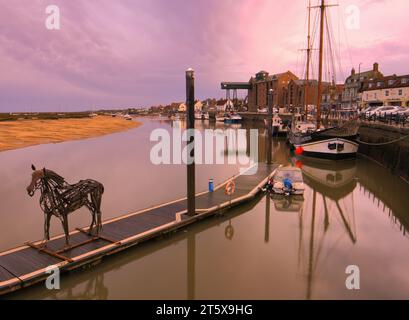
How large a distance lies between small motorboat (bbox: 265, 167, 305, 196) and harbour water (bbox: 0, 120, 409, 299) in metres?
0.82

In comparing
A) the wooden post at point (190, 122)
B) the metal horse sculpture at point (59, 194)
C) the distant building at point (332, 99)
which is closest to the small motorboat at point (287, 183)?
the wooden post at point (190, 122)

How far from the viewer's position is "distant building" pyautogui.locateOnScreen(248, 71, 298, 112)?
151m

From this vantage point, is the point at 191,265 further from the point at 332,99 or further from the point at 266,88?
the point at 266,88

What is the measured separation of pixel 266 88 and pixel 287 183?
485 feet

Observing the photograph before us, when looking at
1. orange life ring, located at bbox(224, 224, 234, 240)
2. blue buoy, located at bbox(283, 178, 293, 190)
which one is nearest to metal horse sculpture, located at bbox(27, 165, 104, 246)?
orange life ring, located at bbox(224, 224, 234, 240)

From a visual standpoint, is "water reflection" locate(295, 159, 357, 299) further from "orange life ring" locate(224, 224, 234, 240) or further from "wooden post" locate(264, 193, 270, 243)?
"orange life ring" locate(224, 224, 234, 240)

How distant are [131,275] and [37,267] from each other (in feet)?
10.8

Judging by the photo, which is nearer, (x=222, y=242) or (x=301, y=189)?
→ (x=222, y=242)

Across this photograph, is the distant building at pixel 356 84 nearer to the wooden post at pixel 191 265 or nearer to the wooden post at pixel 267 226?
the wooden post at pixel 267 226

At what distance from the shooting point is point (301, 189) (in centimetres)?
2181

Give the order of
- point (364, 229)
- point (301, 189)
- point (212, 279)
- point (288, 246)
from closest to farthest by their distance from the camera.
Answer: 1. point (212, 279)
2. point (288, 246)
3. point (364, 229)
4. point (301, 189)
